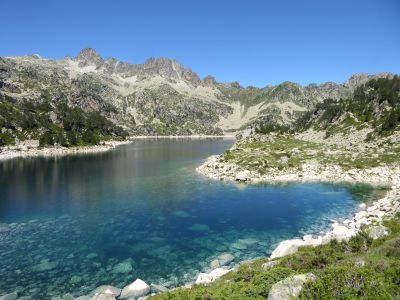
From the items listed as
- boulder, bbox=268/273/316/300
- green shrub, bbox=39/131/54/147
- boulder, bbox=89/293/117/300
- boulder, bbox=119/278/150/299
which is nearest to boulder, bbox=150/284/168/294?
boulder, bbox=119/278/150/299

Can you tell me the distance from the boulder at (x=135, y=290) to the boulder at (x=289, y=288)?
13.3 meters

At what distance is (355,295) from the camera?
13.2 metres

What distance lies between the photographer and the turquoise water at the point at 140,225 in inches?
1129

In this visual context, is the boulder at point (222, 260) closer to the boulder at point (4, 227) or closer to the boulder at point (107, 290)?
the boulder at point (107, 290)

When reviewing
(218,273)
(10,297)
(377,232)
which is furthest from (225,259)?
(10,297)

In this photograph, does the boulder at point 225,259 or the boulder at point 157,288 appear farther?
the boulder at point 225,259

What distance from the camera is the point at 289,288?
46.8ft

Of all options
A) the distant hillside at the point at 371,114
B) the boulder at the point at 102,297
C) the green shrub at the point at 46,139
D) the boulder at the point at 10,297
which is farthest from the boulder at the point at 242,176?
the green shrub at the point at 46,139

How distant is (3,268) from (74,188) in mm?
38463

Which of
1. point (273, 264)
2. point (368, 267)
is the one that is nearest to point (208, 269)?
point (273, 264)

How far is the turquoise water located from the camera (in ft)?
94.1

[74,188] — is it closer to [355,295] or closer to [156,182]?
[156,182]

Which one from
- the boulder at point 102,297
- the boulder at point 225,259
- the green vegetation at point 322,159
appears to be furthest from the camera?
the green vegetation at point 322,159

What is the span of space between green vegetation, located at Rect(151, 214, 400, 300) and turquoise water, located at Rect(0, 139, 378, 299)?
9.82 meters
